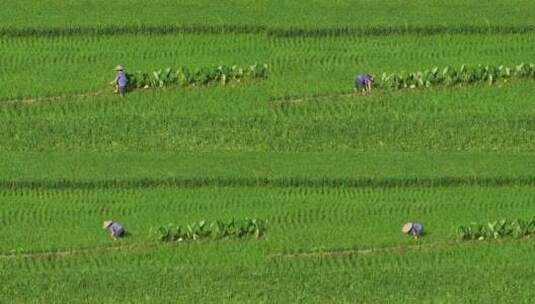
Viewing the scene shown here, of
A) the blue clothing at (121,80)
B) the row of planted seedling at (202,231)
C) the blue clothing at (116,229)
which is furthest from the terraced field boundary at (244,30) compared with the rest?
the blue clothing at (116,229)

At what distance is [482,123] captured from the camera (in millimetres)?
48469

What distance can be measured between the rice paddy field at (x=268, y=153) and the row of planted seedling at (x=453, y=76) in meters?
0.15

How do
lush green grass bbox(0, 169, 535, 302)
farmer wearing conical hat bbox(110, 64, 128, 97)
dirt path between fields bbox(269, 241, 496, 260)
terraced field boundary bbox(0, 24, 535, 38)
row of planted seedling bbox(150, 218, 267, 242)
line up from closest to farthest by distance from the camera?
lush green grass bbox(0, 169, 535, 302) < dirt path between fields bbox(269, 241, 496, 260) < row of planted seedling bbox(150, 218, 267, 242) < farmer wearing conical hat bbox(110, 64, 128, 97) < terraced field boundary bbox(0, 24, 535, 38)

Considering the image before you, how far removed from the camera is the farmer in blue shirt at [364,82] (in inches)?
1922

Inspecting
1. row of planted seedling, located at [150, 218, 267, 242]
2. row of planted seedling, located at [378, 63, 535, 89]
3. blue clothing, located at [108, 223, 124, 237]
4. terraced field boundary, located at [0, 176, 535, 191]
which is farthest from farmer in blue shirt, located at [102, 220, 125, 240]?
row of planted seedling, located at [378, 63, 535, 89]

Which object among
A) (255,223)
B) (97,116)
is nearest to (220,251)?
(255,223)

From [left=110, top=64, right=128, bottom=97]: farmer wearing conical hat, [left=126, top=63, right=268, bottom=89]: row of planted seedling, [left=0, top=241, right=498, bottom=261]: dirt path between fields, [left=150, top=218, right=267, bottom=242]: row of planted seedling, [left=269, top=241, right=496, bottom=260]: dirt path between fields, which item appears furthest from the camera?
[left=126, top=63, right=268, bottom=89]: row of planted seedling

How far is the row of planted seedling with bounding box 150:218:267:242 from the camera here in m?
46.9

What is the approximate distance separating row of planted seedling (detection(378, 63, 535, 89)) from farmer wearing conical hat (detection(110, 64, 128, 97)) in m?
5.28

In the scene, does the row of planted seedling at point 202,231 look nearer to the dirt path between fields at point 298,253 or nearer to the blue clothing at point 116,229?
the dirt path between fields at point 298,253

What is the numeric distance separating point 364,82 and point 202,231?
484cm

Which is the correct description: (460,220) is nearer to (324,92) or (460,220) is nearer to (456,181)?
(456,181)

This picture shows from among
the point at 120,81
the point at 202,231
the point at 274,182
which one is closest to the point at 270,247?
the point at 202,231

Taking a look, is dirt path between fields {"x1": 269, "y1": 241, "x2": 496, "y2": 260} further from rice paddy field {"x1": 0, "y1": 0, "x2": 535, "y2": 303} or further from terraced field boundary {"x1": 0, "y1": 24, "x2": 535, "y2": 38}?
terraced field boundary {"x1": 0, "y1": 24, "x2": 535, "y2": 38}
